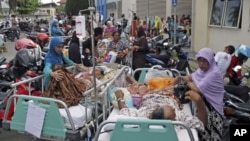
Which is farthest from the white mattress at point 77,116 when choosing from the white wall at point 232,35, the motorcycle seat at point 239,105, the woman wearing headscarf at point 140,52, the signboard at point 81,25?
Answer: the white wall at point 232,35

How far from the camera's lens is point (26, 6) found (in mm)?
56406

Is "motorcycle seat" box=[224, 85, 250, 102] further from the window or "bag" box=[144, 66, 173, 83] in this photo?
the window

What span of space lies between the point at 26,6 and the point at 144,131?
56677mm

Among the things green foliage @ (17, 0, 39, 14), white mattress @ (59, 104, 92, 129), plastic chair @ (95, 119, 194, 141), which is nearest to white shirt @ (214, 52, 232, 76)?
white mattress @ (59, 104, 92, 129)

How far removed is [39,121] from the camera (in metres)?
3.96

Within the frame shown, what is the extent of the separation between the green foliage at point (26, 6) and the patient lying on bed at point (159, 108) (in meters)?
51.2

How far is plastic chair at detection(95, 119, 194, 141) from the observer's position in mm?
3043

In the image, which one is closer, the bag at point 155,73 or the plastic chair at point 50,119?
the plastic chair at point 50,119

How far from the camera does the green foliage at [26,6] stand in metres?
54.3

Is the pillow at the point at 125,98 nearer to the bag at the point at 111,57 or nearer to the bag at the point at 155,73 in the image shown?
the bag at the point at 155,73

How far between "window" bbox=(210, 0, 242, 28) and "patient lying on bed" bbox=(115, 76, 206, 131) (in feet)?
26.4

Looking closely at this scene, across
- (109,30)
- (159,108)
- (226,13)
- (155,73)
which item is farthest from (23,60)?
(226,13)

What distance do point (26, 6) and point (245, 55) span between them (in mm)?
54185

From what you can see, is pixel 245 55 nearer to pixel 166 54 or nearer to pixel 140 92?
pixel 140 92
